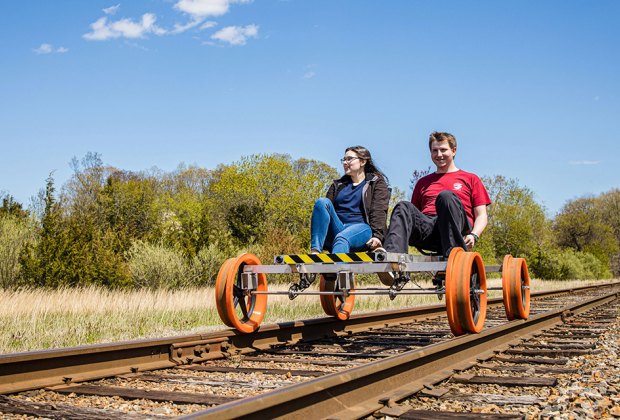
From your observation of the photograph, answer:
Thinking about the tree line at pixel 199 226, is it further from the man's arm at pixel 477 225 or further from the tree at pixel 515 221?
the man's arm at pixel 477 225

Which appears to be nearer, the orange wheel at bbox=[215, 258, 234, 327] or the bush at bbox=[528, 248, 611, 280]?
the orange wheel at bbox=[215, 258, 234, 327]

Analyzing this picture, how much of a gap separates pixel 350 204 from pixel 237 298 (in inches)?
61.9

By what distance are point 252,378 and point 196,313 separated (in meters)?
5.41

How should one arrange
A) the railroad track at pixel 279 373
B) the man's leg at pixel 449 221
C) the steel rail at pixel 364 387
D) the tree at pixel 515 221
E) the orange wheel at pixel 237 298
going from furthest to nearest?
the tree at pixel 515 221 → the man's leg at pixel 449 221 → the orange wheel at pixel 237 298 → the railroad track at pixel 279 373 → the steel rail at pixel 364 387

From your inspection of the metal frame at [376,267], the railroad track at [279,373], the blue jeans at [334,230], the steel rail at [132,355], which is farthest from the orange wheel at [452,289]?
the steel rail at [132,355]

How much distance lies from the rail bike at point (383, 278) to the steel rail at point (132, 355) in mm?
232

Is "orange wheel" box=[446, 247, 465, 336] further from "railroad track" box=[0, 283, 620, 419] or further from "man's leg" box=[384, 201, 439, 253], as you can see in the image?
"man's leg" box=[384, 201, 439, 253]

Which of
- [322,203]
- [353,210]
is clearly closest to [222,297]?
[322,203]

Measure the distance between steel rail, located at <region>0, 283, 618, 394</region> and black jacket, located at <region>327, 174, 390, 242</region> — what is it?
4.06 ft

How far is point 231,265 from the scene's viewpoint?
6.11 meters

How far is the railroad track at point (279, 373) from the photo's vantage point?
3.23 m

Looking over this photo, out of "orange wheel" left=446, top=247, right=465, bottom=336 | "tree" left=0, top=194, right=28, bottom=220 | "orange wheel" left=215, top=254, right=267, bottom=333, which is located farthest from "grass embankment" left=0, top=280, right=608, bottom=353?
"tree" left=0, top=194, right=28, bottom=220

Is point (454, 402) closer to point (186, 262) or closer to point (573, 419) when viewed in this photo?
point (573, 419)

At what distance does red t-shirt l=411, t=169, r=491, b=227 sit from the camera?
675 cm
